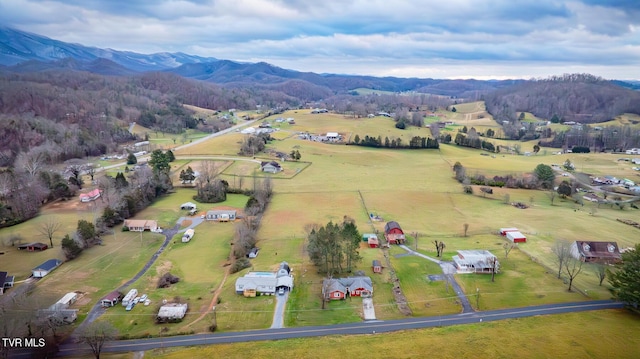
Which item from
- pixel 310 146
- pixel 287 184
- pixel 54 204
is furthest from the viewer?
pixel 310 146

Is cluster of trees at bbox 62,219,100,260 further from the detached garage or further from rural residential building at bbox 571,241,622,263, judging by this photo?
rural residential building at bbox 571,241,622,263

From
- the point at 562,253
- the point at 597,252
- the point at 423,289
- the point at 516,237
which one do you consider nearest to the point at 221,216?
the point at 423,289

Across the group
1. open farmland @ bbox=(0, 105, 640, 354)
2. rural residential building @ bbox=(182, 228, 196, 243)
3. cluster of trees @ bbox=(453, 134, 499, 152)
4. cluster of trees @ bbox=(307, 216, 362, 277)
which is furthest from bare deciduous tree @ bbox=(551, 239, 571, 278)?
cluster of trees @ bbox=(453, 134, 499, 152)

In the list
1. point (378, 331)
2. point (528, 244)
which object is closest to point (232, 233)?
point (378, 331)

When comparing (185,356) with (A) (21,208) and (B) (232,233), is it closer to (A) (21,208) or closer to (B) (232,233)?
(B) (232,233)

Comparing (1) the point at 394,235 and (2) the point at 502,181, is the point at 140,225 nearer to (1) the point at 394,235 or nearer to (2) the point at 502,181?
(1) the point at 394,235

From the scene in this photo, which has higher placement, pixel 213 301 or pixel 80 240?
pixel 80 240
